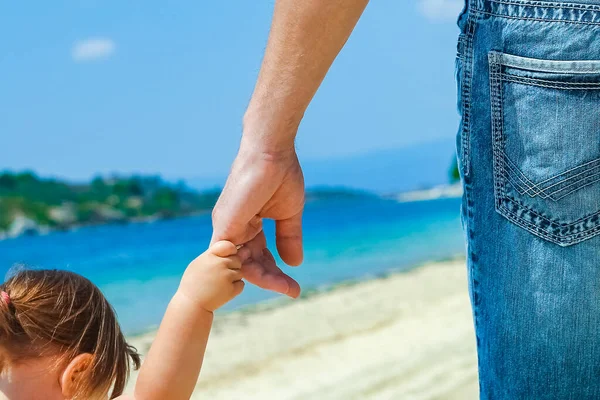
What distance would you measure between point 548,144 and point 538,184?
8cm

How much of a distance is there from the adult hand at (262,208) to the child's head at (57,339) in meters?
0.43

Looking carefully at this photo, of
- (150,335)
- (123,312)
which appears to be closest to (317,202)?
(123,312)

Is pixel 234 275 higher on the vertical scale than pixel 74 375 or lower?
higher

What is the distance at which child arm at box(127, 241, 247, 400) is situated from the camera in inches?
65.3

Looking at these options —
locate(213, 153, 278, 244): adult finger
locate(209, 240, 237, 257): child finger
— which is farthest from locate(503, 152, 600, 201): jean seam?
locate(209, 240, 237, 257): child finger

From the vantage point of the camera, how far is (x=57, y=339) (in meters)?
1.77

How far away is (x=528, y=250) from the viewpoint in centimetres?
139

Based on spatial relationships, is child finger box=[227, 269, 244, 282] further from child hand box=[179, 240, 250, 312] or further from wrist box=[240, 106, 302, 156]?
wrist box=[240, 106, 302, 156]

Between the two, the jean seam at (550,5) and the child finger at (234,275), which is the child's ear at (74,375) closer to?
the child finger at (234,275)

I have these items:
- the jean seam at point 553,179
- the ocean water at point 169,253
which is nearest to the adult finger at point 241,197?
the jean seam at point 553,179

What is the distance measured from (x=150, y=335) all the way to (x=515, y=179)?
9100 millimetres

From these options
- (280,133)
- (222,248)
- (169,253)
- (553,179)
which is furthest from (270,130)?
(169,253)

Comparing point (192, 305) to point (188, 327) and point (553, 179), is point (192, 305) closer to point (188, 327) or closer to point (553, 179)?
point (188, 327)

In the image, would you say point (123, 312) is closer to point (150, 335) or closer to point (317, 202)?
point (150, 335)
